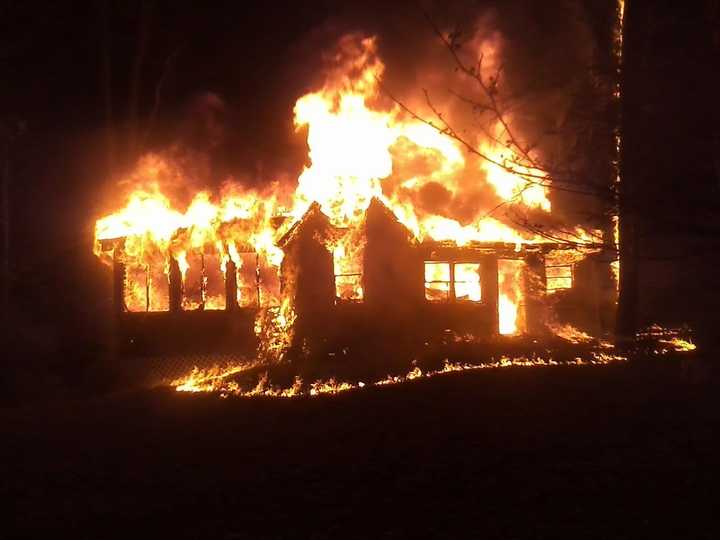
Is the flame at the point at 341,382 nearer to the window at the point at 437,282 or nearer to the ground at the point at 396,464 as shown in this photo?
the ground at the point at 396,464

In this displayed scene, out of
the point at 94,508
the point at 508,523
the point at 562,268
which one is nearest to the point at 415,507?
the point at 508,523

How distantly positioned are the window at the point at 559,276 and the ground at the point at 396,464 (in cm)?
1323

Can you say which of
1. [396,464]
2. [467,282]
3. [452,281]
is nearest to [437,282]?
[452,281]

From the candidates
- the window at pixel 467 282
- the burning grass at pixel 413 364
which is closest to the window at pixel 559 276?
the window at pixel 467 282

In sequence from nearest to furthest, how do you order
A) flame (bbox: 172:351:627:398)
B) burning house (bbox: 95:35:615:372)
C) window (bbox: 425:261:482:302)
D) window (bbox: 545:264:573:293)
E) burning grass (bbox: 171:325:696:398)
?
flame (bbox: 172:351:627:398), burning grass (bbox: 171:325:696:398), burning house (bbox: 95:35:615:372), window (bbox: 425:261:482:302), window (bbox: 545:264:573:293)

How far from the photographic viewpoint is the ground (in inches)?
259

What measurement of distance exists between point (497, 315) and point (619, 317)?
5476 millimetres

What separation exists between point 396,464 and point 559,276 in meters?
19.4

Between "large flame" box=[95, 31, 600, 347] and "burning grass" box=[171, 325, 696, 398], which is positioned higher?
"large flame" box=[95, 31, 600, 347]

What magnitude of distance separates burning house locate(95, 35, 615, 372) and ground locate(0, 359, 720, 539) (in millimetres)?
6599

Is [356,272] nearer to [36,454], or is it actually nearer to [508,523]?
[36,454]

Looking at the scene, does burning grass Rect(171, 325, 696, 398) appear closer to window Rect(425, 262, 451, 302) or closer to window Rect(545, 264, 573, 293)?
window Rect(425, 262, 451, 302)

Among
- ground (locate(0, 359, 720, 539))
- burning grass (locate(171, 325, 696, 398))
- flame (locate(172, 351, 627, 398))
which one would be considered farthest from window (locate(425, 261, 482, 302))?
ground (locate(0, 359, 720, 539))

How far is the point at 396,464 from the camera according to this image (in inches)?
332
